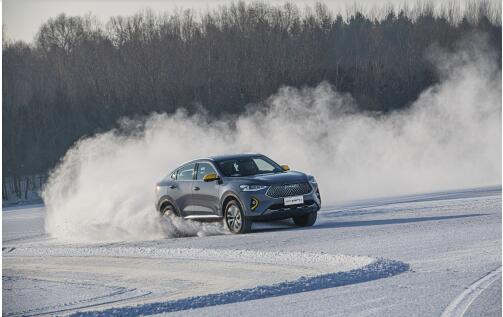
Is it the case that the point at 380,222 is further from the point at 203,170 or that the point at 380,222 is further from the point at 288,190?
the point at 203,170

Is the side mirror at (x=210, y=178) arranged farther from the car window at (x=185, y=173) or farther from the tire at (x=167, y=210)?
the tire at (x=167, y=210)

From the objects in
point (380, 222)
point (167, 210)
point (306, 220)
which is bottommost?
point (380, 222)

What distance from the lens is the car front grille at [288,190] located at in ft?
62.2

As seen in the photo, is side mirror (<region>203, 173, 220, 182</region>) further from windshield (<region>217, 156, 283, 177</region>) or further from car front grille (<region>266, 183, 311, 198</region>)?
car front grille (<region>266, 183, 311, 198</region>)

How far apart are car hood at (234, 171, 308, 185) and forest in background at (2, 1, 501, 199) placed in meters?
17.1

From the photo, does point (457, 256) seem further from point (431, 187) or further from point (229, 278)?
point (431, 187)

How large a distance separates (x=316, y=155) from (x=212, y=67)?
66.7 feet

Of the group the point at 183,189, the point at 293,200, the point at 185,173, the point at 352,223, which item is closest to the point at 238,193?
the point at 293,200

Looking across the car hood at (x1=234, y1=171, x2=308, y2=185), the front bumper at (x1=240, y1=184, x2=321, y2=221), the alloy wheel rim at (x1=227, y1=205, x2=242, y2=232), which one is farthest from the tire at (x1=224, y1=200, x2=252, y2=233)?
the car hood at (x1=234, y1=171, x2=308, y2=185)

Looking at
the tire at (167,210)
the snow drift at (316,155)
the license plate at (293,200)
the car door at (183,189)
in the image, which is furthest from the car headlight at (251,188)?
the tire at (167,210)

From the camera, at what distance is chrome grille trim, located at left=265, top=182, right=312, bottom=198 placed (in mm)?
18953

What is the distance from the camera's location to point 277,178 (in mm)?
19188

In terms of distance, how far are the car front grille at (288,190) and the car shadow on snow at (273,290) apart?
220 inches

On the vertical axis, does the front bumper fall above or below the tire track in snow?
above
